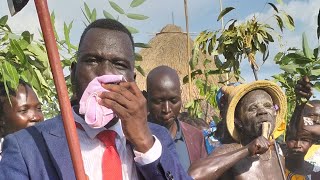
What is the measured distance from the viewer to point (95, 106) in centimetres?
175

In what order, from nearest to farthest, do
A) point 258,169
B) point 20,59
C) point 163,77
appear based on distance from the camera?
1. point 20,59
2. point 258,169
3. point 163,77

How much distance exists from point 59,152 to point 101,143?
161mm

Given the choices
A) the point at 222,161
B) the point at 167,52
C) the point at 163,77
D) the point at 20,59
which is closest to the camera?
the point at 20,59

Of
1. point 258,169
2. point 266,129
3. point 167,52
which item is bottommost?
point 167,52

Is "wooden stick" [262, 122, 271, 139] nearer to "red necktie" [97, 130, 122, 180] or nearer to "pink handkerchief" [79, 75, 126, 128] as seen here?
"red necktie" [97, 130, 122, 180]

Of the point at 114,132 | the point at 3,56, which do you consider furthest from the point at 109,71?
the point at 3,56

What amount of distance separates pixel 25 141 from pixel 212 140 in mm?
3154

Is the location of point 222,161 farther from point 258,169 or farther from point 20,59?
point 20,59

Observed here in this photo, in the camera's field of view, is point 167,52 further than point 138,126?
Yes

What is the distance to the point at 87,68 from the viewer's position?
6.44ft

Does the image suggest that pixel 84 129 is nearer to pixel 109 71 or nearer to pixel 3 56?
pixel 109 71

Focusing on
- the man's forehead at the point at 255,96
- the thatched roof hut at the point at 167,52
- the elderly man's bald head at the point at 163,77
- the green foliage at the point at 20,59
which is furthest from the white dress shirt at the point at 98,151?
the thatched roof hut at the point at 167,52

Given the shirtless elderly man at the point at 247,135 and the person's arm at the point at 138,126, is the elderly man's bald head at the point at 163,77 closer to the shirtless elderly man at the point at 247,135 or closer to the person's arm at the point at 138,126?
the shirtless elderly man at the point at 247,135

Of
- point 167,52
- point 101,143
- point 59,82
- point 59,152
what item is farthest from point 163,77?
point 167,52
